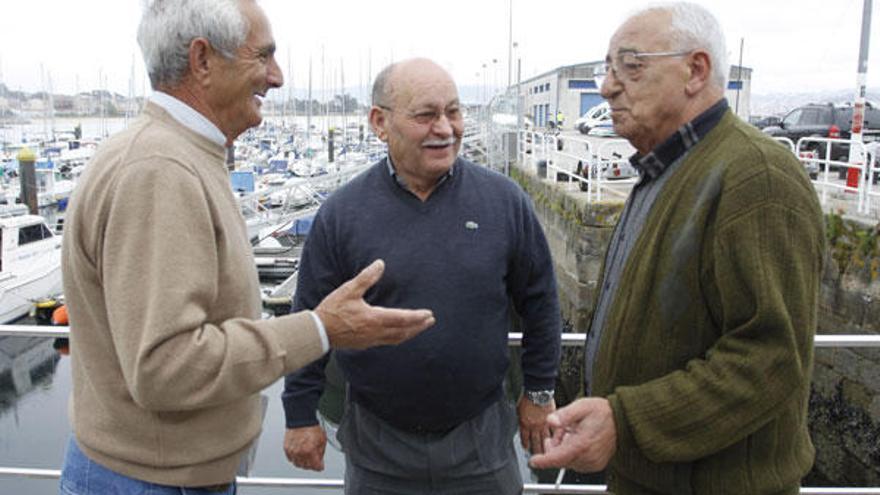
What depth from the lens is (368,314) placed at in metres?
1.63

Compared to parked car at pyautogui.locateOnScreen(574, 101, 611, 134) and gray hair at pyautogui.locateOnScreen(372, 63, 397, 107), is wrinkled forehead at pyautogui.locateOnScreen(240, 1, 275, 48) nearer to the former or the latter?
gray hair at pyautogui.locateOnScreen(372, 63, 397, 107)

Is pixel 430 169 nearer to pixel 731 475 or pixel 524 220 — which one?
pixel 524 220

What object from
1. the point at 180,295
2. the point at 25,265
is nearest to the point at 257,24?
the point at 180,295

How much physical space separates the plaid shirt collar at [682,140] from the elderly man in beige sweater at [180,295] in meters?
0.69

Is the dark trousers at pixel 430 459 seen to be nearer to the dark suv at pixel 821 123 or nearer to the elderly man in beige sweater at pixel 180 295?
the elderly man in beige sweater at pixel 180 295

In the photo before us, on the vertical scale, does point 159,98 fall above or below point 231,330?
above

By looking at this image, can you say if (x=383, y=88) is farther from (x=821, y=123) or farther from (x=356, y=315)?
(x=821, y=123)

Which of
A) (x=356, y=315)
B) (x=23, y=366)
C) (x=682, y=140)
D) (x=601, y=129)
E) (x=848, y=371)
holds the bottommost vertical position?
(x=23, y=366)

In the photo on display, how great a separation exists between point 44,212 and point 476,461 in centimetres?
3083

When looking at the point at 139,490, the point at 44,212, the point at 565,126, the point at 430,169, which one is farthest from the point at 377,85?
the point at 565,126

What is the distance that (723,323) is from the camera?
61.1 inches

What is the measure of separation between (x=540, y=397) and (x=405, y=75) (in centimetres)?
122

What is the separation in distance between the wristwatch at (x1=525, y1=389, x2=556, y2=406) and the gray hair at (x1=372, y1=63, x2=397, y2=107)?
1136mm

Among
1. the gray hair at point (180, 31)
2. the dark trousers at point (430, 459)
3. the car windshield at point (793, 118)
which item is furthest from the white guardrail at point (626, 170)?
the gray hair at point (180, 31)
